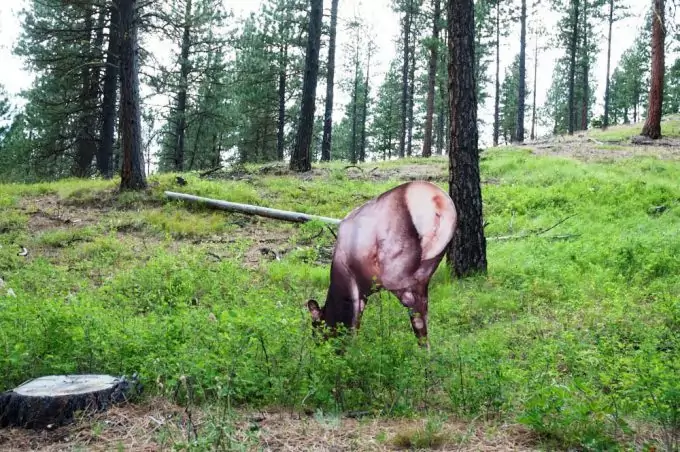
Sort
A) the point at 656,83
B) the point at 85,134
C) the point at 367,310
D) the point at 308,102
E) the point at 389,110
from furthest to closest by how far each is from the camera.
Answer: the point at 389,110 < the point at 85,134 < the point at 656,83 < the point at 308,102 < the point at 367,310

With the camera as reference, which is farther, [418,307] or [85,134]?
[85,134]

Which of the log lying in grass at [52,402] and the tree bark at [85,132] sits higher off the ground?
the tree bark at [85,132]

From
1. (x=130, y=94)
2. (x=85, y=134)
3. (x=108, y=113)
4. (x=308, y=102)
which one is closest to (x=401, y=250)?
(x=130, y=94)

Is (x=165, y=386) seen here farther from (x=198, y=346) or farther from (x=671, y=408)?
(x=671, y=408)

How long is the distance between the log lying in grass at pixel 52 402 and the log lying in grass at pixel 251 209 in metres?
7.77

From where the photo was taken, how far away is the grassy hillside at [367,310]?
145 inches

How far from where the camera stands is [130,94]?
43.8ft

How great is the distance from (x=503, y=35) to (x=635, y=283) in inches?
1440

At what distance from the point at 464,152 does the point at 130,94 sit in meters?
8.79

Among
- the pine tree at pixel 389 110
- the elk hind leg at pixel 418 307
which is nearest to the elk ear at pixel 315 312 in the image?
the elk hind leg at pixel 418 307

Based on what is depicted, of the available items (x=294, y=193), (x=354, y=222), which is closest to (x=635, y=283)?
(x=354, y=222)

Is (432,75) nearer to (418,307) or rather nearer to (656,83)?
(656,83)

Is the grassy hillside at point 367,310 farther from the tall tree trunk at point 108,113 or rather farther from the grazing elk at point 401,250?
the tall tree trunk at point 108,113

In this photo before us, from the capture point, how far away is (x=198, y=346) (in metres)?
4.39
